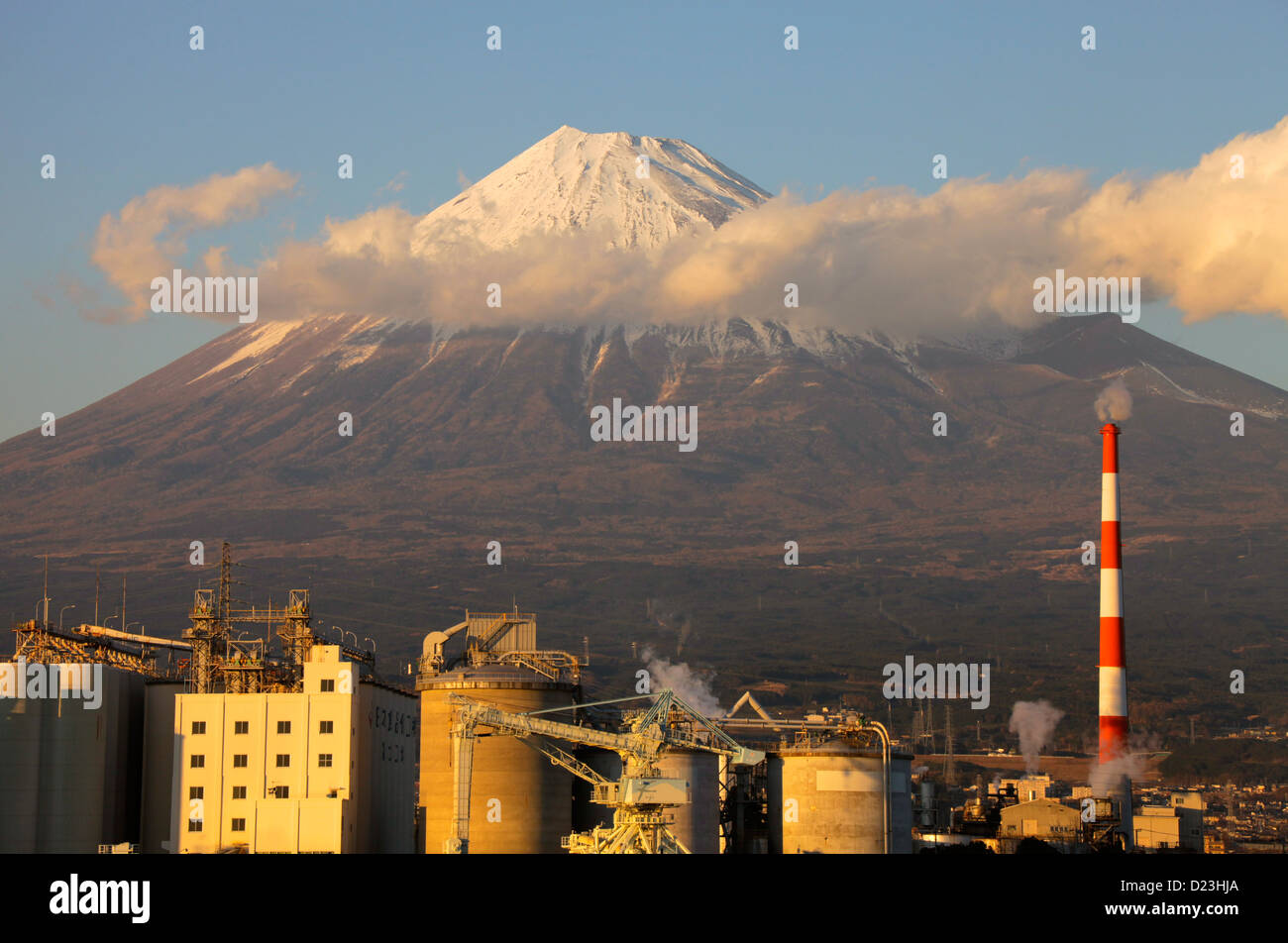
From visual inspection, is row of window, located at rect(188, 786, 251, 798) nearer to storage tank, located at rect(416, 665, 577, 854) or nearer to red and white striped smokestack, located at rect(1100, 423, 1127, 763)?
storage tank, located at rect(416, 665, 577, 854)

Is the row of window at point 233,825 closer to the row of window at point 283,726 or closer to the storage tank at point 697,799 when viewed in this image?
the row of window at point 283,726

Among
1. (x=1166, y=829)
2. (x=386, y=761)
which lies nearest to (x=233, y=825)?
(x=386, y=761)

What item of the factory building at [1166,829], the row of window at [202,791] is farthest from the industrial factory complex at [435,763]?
the factory building at [1166,829]
